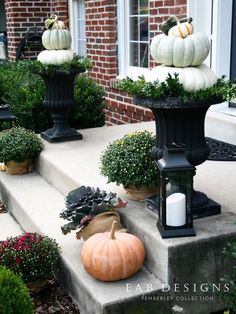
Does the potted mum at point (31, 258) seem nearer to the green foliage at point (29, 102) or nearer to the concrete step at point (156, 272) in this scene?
the concrete step at point (156, 272)

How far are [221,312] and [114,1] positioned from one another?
5326 millimetres

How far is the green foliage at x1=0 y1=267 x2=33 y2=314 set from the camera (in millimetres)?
2445

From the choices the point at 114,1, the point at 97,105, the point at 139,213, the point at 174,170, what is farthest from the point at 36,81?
the point at 174,170

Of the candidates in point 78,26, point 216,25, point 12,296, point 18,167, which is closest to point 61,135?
point 18,167

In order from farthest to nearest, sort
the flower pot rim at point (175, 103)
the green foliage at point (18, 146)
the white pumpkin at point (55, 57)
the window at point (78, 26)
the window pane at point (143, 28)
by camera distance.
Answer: the window at point (78, 26) < the window pane at point (143, 28) < the white pumpkin at point (55, 57) < the green foliage at point (18, 146) < the flower pot rim at point (175, 103)

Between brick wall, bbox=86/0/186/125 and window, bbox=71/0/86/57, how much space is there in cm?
83

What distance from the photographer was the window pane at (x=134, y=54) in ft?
23.7

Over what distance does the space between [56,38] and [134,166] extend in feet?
8.16

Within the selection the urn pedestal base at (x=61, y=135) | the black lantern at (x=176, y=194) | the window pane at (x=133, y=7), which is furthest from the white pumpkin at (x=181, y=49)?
the window pane at (x=133, y=7)

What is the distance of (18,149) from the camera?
494 cm

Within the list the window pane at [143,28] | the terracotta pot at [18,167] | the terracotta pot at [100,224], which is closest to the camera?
the terracotta pot at [100,224]

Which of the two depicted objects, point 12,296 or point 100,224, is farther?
point 100,224

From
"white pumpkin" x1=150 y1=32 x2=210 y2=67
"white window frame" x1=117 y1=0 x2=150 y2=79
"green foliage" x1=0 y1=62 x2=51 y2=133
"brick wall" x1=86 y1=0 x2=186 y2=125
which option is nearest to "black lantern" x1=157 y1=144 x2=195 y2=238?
"white pumpkin" x1=150 y1=32 x2=210 y2=67

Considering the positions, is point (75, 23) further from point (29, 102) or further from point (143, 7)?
point (29, 102)
